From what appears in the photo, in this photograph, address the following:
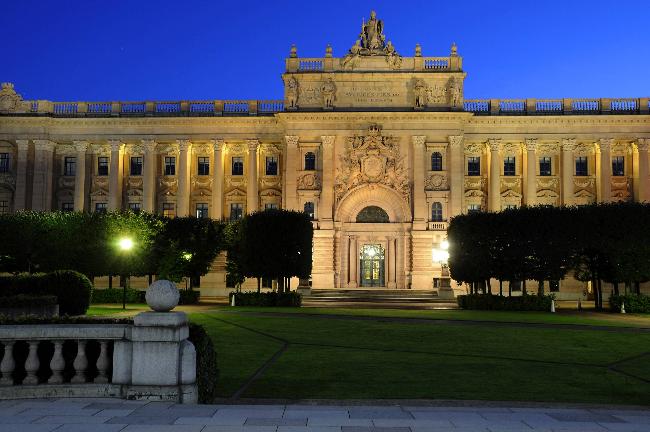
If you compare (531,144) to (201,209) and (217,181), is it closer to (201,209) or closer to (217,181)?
(217,181)

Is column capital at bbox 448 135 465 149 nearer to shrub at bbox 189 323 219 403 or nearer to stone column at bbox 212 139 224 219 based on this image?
stone column at bbox 212 139 224 219

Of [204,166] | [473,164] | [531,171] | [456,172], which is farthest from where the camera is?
[204,166]

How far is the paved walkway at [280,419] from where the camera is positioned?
9.67 meters

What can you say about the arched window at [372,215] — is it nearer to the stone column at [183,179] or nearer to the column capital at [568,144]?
the stone column at [183,179]

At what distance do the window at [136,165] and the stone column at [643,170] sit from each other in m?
53.8

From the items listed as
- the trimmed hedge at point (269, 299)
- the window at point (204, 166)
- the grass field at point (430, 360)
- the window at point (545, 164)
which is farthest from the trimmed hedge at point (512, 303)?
the window at point (204, 166)

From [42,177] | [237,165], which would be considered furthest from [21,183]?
[237,165]

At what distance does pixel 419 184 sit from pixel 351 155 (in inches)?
303

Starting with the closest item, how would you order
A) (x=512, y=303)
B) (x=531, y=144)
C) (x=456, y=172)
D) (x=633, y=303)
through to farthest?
(x=512, y=303) → (x=633, y=303) → (x=456, y=172) → (x=531, y=144)

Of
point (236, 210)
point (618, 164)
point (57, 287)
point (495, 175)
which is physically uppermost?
point (618, 164)

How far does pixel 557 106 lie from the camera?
7156cm

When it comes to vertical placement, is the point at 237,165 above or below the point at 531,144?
below

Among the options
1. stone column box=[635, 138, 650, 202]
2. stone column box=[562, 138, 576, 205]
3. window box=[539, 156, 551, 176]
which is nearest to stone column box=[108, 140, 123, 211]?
window box=[539, 156, 551, 176]

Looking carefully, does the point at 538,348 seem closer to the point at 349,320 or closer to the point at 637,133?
the point at 349,320
